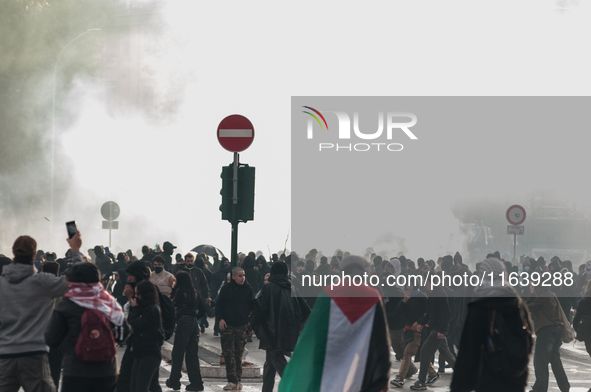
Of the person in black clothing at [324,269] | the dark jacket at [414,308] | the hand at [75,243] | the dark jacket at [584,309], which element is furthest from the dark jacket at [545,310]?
the person in black clothing at [324,269]

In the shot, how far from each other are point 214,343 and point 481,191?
2244 cm

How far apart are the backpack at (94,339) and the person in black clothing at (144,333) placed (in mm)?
1302

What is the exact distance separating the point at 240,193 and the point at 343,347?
509 cm

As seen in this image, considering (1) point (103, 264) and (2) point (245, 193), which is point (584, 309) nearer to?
(2) point (245, 193)

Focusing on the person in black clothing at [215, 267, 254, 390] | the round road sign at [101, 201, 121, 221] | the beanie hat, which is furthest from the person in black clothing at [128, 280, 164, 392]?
the round road sign at [101, 201, 121, 221]

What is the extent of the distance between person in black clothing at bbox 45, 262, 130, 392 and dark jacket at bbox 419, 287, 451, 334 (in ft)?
20.6

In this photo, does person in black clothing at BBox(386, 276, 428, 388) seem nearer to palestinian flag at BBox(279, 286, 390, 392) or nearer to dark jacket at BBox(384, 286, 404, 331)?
dark jacket at BBox(384, 286, 404, 331)

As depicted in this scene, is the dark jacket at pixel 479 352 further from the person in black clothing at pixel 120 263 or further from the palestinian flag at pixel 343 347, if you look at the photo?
the person in black clothing at pixel 120 263

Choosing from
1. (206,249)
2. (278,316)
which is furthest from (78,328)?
(206,249)

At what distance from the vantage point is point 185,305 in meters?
10.4

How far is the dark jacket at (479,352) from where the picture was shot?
17.9 ft

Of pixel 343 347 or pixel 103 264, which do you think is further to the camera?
pixel 103 264

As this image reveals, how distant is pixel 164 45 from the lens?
43.0 metres

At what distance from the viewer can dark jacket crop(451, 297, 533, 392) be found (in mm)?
5449
